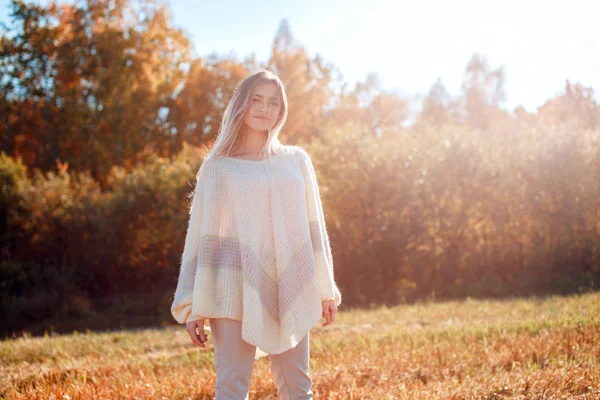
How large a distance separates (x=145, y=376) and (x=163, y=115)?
25.0m

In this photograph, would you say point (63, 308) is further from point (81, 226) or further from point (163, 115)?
point (163, 115)

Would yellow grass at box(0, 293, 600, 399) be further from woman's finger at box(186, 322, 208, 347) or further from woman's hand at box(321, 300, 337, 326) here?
woman's finger at box(186, 322, 208, 347)

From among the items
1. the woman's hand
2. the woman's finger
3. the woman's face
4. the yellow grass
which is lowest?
the yellow grass

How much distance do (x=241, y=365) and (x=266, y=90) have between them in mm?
1465

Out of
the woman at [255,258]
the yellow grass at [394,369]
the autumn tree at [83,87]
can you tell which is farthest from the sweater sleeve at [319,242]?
the autumn tree at [83,87]

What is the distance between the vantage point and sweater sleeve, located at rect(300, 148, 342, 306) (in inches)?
129

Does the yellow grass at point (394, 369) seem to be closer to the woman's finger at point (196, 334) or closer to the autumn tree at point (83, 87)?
the woman's finger at point (196, 334)

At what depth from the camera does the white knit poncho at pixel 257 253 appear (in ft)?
10.3

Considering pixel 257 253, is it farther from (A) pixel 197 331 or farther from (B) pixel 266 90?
(B) pixel 266 90

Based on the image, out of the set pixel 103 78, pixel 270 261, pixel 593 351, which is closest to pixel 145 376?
pixel 270 261

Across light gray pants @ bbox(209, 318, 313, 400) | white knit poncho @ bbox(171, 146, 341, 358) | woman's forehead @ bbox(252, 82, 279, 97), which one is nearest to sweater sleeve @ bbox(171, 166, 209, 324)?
white knit poncho @ bbox(171, 146, 341, 358)

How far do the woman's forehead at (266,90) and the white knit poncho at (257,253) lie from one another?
37 cm

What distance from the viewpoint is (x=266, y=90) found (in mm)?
3365

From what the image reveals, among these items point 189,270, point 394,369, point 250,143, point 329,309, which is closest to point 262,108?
point 250,143
